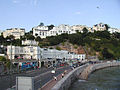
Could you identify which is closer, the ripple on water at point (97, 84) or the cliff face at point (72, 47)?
the ripple on water at point (97, 84)

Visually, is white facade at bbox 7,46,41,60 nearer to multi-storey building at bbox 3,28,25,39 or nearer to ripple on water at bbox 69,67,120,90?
ripple on water at bbox 69,67,120,90

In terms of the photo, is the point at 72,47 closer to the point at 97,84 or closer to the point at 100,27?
the point at 100,27

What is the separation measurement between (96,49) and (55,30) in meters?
45.0

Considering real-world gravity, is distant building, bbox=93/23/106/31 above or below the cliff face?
above

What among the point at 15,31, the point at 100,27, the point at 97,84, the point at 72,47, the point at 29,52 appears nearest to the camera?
the point at 97,84

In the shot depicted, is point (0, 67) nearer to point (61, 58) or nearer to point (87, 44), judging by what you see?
point (61, 58)

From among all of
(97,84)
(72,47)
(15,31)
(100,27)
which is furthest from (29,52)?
(100,27)

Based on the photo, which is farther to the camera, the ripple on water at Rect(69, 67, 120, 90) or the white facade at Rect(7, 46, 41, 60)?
the white facade at Rect(7, 46, 41, 60)

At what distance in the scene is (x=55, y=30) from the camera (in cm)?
16238

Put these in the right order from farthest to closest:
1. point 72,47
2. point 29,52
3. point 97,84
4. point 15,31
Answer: point 15,31, point 72,47, point 29,52, point 97,84

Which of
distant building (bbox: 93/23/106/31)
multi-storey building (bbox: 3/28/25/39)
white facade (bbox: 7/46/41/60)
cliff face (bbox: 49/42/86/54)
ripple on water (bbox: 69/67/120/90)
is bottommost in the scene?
ripple on water (bbox: 69/67/120/90)

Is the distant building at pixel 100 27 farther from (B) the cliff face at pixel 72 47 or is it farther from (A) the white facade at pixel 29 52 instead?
(A) the white facade at pixel 29 52

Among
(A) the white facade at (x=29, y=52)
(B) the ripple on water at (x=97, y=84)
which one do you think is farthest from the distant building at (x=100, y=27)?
(B) the ripple on water at (x=97, y=84)

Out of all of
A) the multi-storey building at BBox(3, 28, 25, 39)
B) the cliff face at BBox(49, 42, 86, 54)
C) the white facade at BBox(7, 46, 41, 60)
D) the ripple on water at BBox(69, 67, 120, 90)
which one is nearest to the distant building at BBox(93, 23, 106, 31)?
the multi-storey building at BBox(3, 28, 25, 39)
